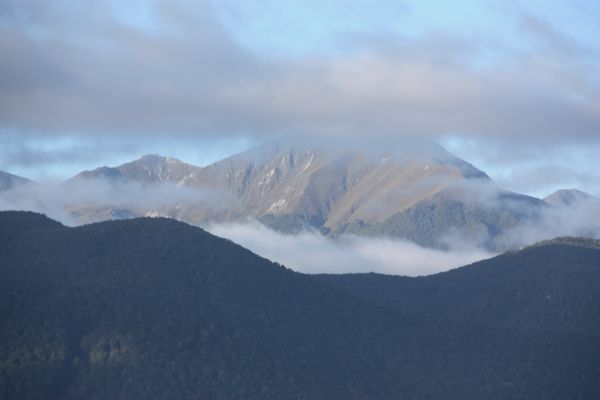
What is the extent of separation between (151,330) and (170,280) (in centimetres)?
1550

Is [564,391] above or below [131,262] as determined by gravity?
below

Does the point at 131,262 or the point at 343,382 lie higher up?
the point at 131,262

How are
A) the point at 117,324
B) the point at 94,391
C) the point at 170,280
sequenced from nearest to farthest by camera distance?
the point at 94,391, the point at 117,324, the point at 170,280

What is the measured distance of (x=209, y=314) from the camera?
7195 inches

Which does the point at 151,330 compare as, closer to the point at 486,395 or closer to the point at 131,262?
the point at 131,262

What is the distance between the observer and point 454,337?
198500 millimetres

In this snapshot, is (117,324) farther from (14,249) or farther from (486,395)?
(486,395)

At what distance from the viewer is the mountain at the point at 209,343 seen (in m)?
166

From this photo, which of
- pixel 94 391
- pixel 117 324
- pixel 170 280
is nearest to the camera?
pixel 94 391

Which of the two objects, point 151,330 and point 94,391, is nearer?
point 94,391

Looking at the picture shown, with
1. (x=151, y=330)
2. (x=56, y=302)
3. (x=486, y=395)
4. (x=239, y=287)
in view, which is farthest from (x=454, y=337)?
(x=56, y=302)

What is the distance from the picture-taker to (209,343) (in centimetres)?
17600

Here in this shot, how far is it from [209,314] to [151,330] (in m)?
11.5

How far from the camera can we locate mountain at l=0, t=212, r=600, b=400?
166m
